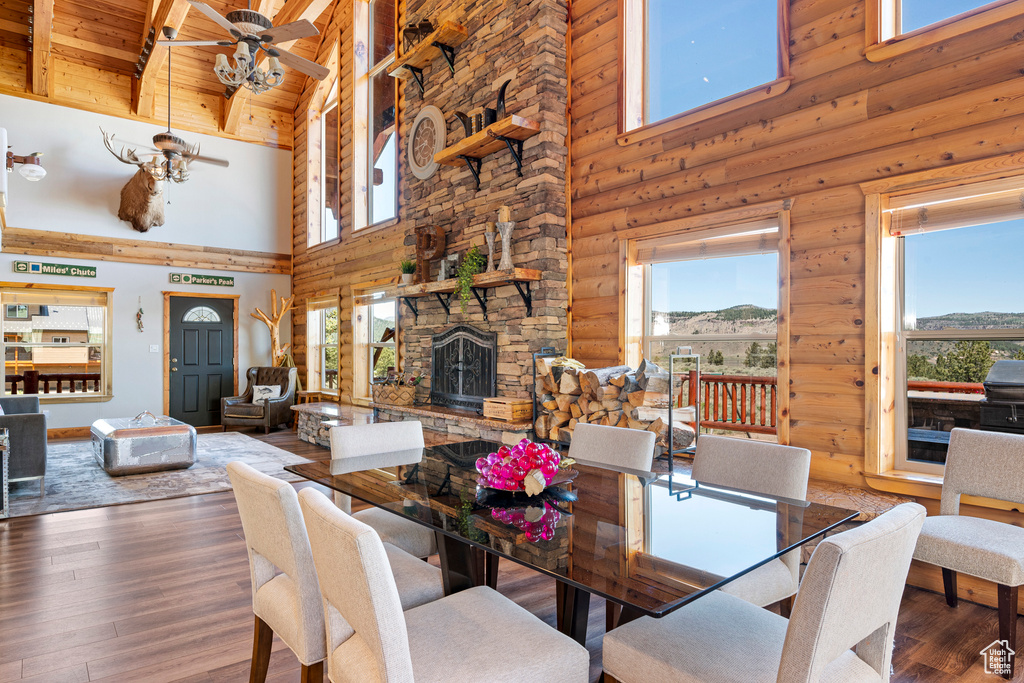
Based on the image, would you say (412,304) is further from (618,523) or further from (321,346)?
(618,523)

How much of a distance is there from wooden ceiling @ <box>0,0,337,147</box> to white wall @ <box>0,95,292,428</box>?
0.27 meters

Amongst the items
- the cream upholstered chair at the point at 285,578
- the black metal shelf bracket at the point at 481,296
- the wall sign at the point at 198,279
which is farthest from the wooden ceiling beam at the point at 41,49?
the cream upholstered chair at the point at 285,578

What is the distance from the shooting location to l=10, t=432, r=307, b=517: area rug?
15.6 feet

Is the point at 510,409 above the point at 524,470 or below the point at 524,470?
below

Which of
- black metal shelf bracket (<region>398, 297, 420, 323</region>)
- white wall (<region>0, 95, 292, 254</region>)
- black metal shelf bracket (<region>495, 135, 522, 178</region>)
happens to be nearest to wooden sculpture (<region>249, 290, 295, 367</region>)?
white wall (<region>0, 95, 292, 254</region>)

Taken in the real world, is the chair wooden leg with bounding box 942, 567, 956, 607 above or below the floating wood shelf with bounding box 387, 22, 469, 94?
below

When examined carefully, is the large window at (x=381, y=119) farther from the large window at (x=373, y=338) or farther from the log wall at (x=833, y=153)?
the log wall at (x=833, y=153)

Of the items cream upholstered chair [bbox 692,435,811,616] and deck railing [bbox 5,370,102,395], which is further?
deck railing [bbox 5,370,102,395]

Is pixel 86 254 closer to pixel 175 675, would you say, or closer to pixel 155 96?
pixel 155 96

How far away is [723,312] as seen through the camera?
396 centimetres

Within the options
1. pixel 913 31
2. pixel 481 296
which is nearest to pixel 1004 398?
pixel 913 31

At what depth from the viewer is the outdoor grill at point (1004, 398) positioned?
287 cm

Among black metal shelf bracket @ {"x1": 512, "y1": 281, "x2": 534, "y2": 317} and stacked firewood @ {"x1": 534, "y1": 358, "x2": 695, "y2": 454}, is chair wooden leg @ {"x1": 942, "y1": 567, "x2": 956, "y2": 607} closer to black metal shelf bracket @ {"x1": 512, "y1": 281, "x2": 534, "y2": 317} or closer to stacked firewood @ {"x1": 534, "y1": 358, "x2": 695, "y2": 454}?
stacked firewood @ {"x1": 534, "y1": 358, "x2": 695, "y2": 454}

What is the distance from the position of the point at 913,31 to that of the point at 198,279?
372 inches
